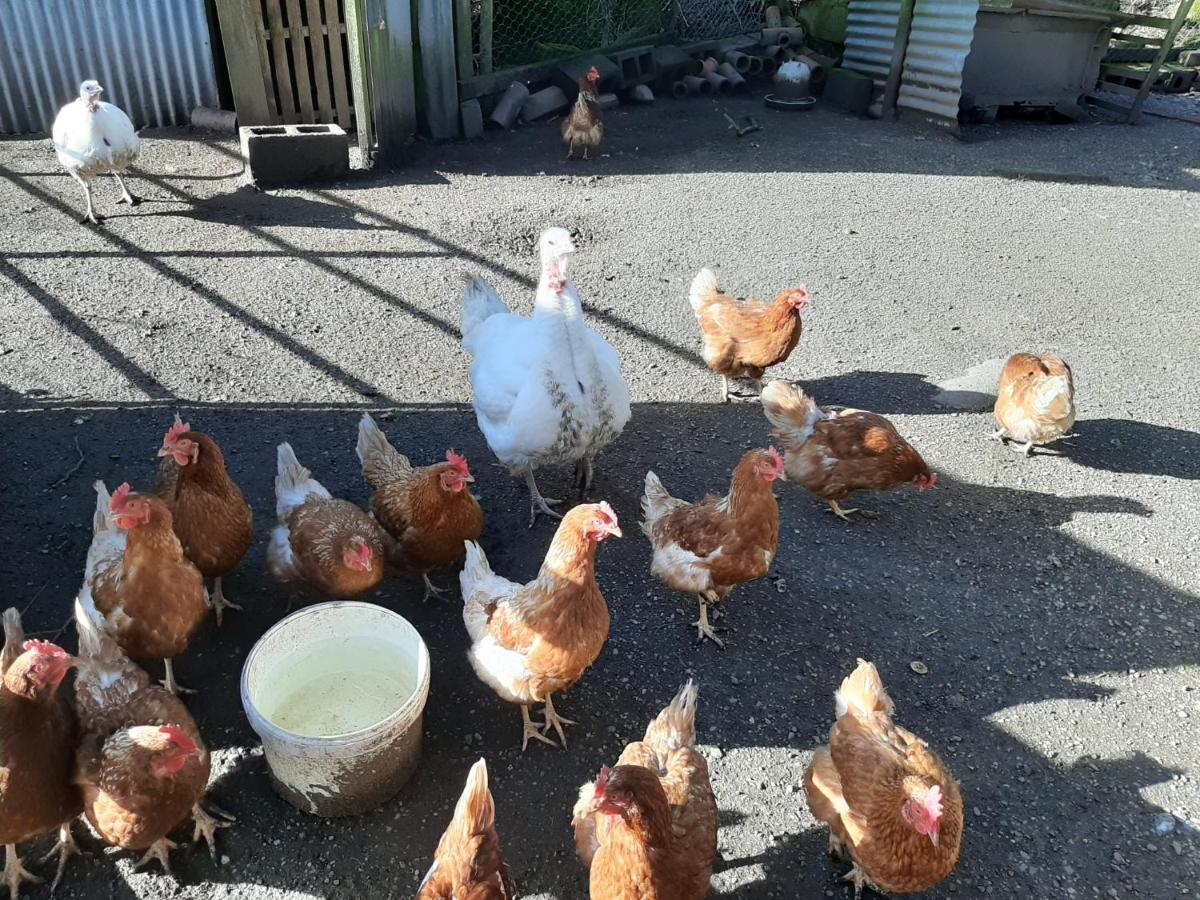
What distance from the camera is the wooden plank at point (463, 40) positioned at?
9734 millimetres

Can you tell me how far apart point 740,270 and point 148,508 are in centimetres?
568

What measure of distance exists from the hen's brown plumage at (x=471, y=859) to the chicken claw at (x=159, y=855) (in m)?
1.13

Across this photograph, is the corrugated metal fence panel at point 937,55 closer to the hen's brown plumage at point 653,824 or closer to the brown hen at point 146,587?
the hen's brown plumage at point 653,824

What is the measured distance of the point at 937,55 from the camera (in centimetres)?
1069

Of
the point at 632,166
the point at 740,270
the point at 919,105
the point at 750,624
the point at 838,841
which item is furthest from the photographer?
the point at 919,105

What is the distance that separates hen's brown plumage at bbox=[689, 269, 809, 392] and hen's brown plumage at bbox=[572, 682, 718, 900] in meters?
3.01

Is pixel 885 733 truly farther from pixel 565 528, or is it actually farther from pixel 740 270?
pixel 740 270

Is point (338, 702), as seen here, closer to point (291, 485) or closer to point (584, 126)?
point (291, 485)

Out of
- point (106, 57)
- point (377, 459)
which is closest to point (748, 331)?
point (377, 459)

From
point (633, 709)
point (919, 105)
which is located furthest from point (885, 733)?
point (919, 105)

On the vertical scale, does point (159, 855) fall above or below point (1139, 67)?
below

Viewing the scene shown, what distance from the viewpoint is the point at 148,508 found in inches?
130

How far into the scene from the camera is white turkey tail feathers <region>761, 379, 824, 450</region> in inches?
192

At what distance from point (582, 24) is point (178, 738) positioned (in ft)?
37.8
